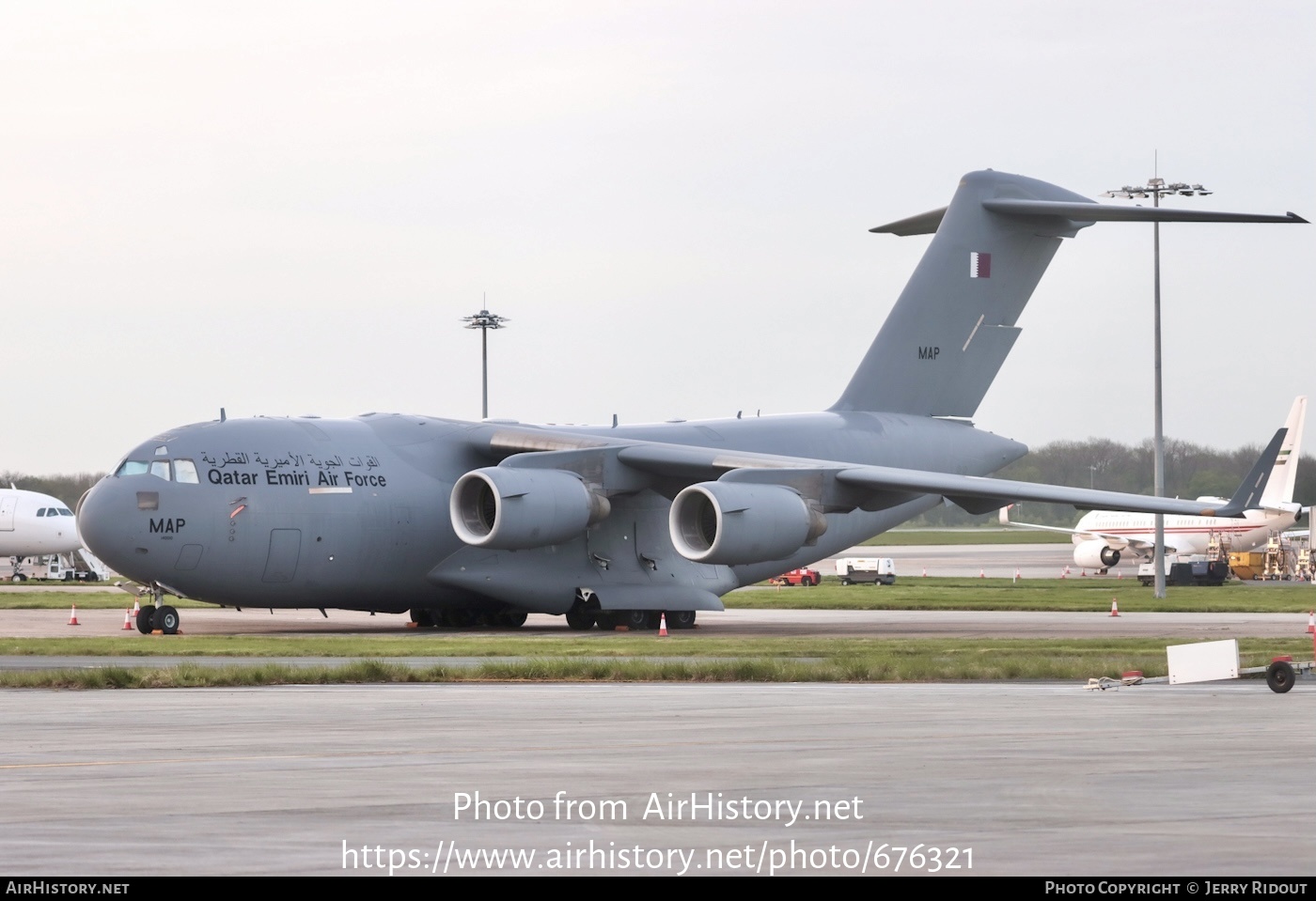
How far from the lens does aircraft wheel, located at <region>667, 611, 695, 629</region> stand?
1302 inches

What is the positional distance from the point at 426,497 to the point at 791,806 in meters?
22.9

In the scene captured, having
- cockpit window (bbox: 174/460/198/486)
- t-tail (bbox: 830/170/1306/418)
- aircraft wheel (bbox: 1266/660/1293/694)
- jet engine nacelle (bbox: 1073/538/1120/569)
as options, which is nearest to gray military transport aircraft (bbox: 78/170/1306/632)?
cockpit window (bbox: 174/460/198/486)

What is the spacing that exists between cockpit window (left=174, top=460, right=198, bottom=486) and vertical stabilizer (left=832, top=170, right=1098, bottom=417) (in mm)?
13436

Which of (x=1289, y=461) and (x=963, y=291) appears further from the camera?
(x=1289, y=461)

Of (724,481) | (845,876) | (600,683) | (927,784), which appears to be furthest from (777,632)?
(845,876)

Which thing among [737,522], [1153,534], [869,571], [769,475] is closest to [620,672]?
[737,522]

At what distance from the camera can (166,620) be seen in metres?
29.3

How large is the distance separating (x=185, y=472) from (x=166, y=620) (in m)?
2.41

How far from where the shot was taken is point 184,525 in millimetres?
28438

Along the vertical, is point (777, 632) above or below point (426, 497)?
below

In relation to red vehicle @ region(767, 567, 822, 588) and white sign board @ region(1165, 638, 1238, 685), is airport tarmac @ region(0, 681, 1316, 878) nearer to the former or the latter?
white sign board @ region(1165, 638, 1238, 685)

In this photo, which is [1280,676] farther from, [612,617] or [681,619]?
[681,619]

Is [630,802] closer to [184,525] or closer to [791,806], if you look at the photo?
[791,806]

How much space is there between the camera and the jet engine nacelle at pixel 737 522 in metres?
29.2
